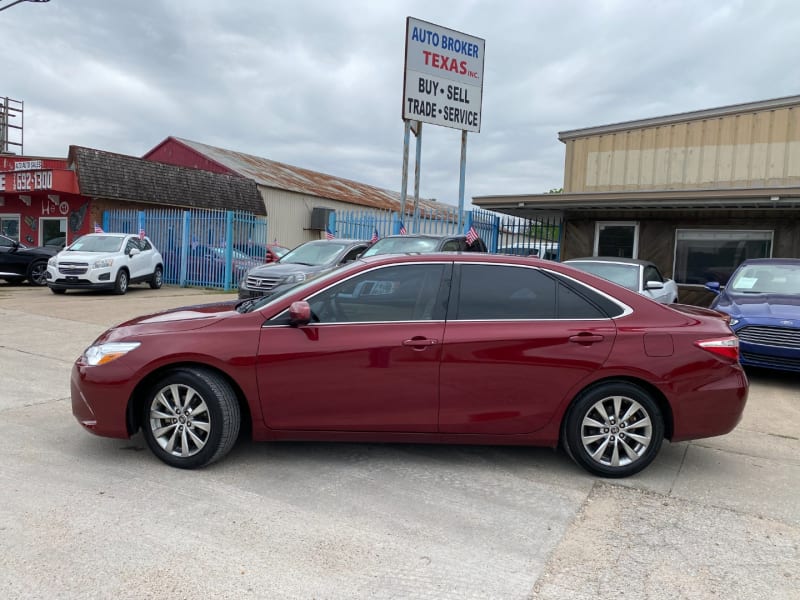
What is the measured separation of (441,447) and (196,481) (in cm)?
185

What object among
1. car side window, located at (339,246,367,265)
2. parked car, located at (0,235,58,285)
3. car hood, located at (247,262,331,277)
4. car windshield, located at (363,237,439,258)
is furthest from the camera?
parked car, located at (0,235,58,285)

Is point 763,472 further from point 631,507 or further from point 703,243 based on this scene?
point 703,243

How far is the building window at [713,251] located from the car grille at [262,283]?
345 inches

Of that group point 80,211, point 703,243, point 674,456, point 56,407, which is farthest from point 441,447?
point 80,211

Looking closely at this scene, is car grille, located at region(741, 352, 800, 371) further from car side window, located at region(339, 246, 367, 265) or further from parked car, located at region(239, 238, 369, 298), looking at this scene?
car side window, located at region(339, 246, 367, 265)

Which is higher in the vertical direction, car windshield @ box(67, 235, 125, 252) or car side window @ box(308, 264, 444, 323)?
car windshield @ box(67, 235, 125, 252)

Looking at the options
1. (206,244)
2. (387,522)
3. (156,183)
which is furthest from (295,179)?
(387,522)

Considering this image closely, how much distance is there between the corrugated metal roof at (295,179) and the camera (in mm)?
29702

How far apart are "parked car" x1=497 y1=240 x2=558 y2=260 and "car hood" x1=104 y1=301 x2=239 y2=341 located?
11782mm

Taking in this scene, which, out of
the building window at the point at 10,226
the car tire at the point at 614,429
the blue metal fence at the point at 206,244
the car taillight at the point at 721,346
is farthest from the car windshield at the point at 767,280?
the building window at the point at 10,226

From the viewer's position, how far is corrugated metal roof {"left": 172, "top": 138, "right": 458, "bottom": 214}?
97.4ft

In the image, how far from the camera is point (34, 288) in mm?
17328

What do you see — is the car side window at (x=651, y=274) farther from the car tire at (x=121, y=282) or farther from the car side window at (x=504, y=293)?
the car tire at (x=121, y=282)

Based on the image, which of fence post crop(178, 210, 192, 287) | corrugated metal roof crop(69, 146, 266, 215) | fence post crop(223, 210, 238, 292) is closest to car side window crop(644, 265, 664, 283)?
fence post crop(223, 210, 238, 292)
